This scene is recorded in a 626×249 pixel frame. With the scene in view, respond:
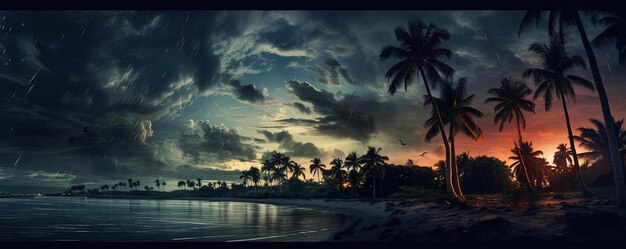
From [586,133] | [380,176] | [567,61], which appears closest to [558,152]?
[586,133]

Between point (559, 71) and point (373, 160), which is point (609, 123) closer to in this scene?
point (559, 71)

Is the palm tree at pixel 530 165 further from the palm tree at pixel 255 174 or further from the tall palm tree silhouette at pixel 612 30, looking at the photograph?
the palm tree at pixel 255 174

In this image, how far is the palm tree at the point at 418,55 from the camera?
108ft

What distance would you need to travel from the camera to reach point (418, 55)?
3306cm

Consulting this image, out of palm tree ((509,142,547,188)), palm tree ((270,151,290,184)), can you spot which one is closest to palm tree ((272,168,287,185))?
palm tree ((270,151,290,184))

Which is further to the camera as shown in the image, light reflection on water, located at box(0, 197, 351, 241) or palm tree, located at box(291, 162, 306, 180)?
palm tree, located at box(291, 162, 306, 180)

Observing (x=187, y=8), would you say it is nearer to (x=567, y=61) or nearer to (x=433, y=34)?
(x=433, y=34)

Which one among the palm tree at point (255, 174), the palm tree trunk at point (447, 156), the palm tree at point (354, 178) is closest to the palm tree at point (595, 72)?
the palm tree trunk at point (447, 156)

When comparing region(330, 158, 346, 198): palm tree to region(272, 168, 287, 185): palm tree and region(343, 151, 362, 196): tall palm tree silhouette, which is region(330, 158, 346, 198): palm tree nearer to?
region(343, 151, 362, 196): tall palm tree silhouette

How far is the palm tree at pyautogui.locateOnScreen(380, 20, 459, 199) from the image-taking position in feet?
108

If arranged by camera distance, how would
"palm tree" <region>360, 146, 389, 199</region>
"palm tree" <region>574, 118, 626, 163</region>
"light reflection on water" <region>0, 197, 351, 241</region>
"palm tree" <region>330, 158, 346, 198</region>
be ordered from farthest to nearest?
"palm tree" <region>330, 158, 346, 198</region> < "palm tree" <region>360, 146, 389, 199</region> < "palm tree" <region>574, 118, 626, 163</region> < "light reflection on water" <region>0, 197, 351, 241</region>

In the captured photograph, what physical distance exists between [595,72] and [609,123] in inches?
110

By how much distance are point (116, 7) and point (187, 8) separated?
3.50 feet

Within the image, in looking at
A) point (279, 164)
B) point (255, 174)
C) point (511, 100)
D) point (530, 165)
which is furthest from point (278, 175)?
point (511, 100)
